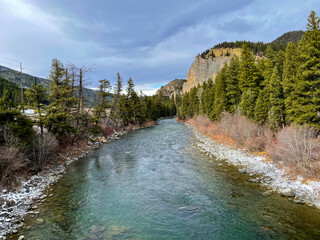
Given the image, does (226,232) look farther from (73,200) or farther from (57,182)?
(57,182)

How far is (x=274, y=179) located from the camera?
1424cm

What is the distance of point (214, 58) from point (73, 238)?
13524 cm

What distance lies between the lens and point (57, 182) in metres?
15.0

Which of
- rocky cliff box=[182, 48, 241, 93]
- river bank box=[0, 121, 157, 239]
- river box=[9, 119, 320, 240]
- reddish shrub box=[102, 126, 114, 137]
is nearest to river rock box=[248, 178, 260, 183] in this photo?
river box=[9, 119, 320, 240]

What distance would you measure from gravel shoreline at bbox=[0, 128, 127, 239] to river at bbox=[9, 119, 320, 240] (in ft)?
1.50

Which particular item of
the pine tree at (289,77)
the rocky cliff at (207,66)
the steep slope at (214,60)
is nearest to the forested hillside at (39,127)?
the pine tree at (289,77)

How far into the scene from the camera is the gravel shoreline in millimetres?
9422

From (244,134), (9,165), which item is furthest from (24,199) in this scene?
(244,134)

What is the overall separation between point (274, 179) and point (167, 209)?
8.48 m

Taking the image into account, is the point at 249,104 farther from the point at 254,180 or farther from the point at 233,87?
the point at 254,180

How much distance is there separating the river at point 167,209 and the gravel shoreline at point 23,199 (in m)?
0.46

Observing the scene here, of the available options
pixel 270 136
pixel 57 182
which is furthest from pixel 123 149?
pixel 270 136

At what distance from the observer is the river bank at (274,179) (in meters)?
11.5

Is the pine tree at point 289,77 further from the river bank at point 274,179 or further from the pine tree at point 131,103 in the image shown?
the pine tree at point 131,103
